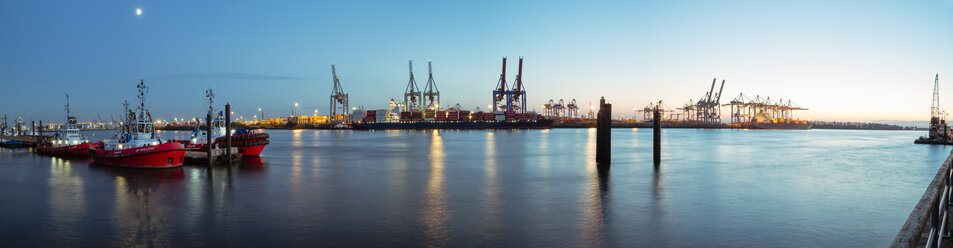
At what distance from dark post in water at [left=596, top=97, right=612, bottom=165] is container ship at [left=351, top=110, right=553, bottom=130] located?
97.0 m

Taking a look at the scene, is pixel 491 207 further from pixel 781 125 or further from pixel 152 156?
pixel 781 125

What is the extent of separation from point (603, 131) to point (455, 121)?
103 m

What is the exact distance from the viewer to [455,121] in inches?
4867

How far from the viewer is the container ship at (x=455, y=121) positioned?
121100 mm

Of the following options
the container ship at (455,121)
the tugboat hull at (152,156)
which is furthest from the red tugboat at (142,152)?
the container ship at (455,121)

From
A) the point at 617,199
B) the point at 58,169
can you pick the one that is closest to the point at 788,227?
the point at 617,199

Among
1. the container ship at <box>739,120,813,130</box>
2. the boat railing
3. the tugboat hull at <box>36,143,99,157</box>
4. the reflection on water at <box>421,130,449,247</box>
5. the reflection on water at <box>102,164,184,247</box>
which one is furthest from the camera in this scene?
the container ship at <box>739,120,813,130</box>

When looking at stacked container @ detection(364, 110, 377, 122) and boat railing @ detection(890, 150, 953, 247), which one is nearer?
boat railing @ detection(890, 150, 953, 247)

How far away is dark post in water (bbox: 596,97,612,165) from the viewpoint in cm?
1980

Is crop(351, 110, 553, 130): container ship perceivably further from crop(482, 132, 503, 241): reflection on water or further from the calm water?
crop(482, 132, 503, 241): reflection on water

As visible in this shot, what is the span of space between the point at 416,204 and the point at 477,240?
4.04m

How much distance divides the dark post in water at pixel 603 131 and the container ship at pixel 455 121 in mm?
97026

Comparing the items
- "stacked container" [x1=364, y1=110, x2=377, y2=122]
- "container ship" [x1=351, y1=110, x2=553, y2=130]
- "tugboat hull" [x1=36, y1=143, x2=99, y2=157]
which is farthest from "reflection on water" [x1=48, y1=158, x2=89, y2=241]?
"stacked container" [x1=364, y1=110, x2=377, y2=122]

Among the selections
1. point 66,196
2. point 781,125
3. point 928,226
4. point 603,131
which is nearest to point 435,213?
point 928,226
